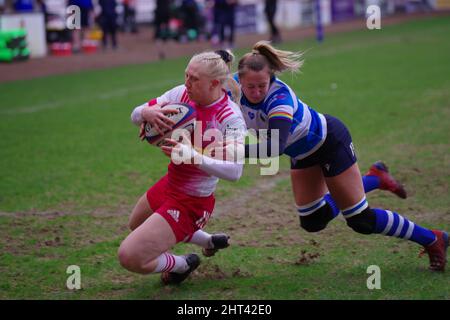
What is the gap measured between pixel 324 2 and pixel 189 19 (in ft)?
28.2

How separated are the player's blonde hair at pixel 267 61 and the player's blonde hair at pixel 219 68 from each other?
0.36ft

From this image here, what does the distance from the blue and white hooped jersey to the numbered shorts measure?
2.20 ft

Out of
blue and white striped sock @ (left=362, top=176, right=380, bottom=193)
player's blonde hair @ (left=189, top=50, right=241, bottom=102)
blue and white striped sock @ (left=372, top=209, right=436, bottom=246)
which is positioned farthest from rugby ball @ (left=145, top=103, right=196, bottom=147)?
blue and white striped sock @ (left=362, top=176, right=380, bottom=193)

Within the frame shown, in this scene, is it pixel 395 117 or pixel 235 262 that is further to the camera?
pixel 395 117

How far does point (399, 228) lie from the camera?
17.6 feet

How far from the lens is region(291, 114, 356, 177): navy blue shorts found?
5371 mm

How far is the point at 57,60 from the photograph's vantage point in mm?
22562

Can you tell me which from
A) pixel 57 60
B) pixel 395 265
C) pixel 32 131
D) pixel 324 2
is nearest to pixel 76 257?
pixel 395 265

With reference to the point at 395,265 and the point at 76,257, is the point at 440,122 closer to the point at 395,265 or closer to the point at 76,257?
the point at 395,265

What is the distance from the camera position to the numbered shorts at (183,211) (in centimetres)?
494

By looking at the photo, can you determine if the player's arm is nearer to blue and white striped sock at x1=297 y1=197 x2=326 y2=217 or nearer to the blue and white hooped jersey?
the blue and white hooped jersey

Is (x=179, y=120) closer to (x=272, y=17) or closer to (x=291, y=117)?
(x=291, y=117)

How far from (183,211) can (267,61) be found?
118 centimetres

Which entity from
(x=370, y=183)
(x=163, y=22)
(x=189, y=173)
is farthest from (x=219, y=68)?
(x=163, y=22)
